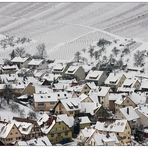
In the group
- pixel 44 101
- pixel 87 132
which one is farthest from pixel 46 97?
pixel 87 132

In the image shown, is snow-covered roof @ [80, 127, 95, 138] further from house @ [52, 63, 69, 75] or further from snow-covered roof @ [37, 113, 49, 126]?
house @ [52, 63, 69, 75]

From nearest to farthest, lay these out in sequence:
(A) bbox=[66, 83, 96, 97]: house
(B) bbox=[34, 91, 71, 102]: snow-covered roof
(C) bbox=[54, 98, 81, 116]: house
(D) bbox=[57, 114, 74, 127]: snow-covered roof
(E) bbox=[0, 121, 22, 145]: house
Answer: (E) bbox=[0, 121, 22, 145]: house → (D) bbox=[57, 114, 74, 127]: snow-covered roof → (C) bbox=[54, 98, 81, 116]: house → (B) bbox=[34, 91, 71, 102]: snow-covered roof → (A) bbox=[66, 83, 96, 97]: house

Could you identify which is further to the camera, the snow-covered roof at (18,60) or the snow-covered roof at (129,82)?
the snow-covered roof at (18,60)

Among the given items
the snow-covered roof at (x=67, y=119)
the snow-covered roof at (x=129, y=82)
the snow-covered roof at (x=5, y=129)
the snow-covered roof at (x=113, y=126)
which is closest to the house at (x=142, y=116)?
the snow-covered roof at (x=113, y=126)

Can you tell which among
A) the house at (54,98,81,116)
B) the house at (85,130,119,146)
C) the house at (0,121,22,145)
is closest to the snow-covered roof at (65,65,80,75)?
the house at (54,98,81,116)

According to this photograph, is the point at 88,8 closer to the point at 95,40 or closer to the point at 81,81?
the point at 95,40

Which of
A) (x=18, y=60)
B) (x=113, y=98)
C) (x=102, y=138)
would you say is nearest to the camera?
(x=102, y=138)

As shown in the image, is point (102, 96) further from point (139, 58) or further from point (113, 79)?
point (139, 58)

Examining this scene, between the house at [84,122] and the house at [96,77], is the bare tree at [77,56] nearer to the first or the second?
the house at [96,77]
